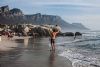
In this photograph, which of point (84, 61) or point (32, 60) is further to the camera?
point (84, 61)

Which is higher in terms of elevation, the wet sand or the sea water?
the wet sand

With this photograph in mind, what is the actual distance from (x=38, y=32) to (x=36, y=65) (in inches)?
3006

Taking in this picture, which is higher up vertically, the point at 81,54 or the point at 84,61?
the point at 84,61

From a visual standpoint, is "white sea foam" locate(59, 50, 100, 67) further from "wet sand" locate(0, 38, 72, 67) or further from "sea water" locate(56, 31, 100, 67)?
"wet sand" locate(0, 38, 72, 67)

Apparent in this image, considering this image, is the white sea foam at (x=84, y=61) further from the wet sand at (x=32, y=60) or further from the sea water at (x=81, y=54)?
the wet sand at (x=32, y=60)

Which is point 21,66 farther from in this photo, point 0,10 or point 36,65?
point 0,10

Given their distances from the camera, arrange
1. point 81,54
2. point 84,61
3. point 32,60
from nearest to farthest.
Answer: point 32,60, point 84,61, point 81,54

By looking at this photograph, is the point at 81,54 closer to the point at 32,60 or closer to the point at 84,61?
the point at 84,61

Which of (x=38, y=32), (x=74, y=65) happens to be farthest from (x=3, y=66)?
(x=38, y=32)

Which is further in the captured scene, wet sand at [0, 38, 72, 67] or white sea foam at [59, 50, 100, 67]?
white sea foam at [59, 50, 100, 67]

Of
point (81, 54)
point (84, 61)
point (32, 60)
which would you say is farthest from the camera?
point (81, 54)

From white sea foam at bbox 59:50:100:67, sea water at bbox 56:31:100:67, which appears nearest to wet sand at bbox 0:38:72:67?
white sea foam at bbox 59:50:100:67

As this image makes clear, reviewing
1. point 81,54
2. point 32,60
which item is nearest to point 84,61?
point 32,60

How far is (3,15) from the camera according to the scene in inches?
7835
